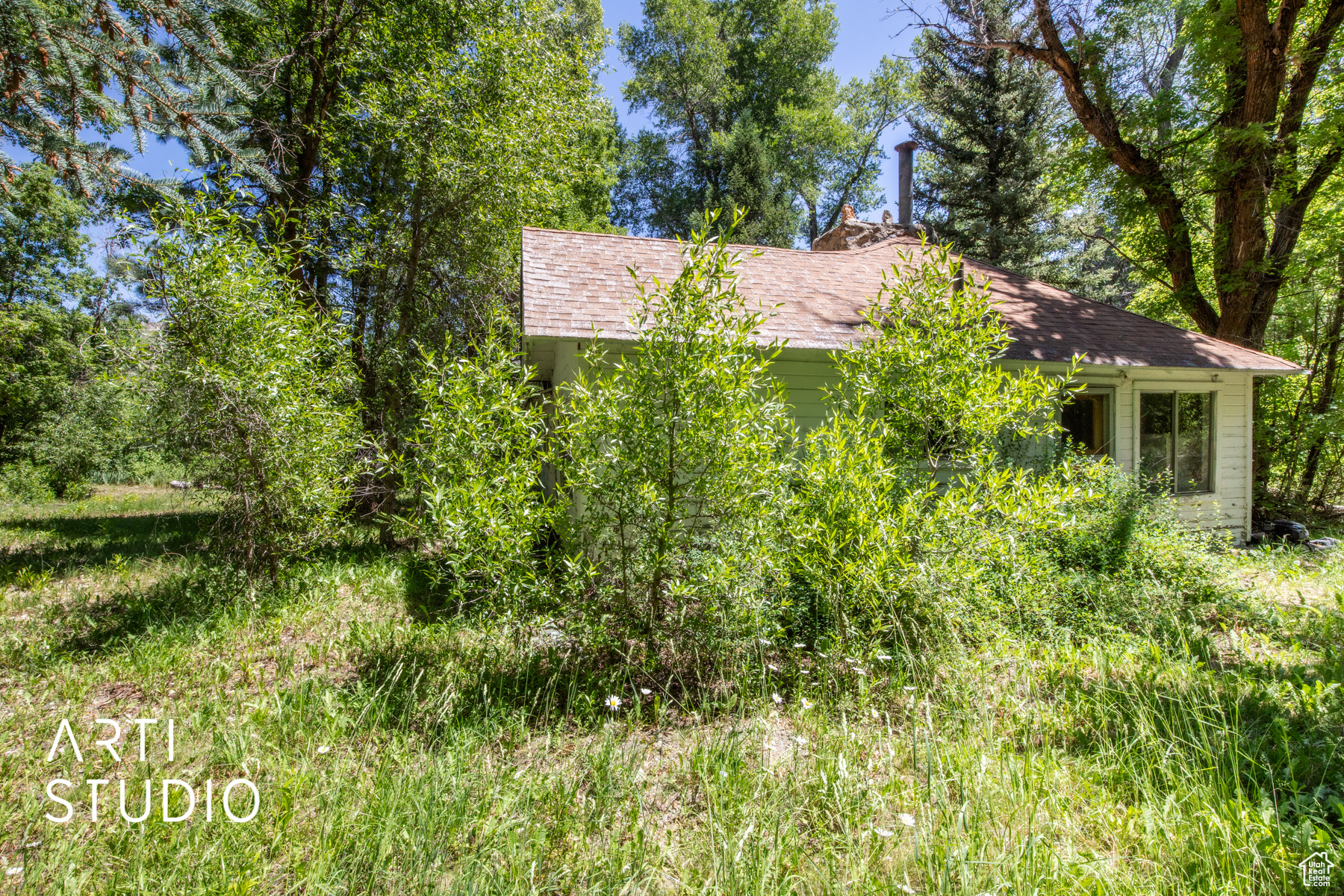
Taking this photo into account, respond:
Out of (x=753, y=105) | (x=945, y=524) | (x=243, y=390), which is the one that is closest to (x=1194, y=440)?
(x=945, y=524)

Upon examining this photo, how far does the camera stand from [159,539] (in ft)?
31.8

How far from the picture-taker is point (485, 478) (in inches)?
157

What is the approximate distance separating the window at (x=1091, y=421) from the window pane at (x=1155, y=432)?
70 cm

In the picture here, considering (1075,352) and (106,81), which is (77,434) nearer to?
(106,81)

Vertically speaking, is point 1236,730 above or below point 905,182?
below

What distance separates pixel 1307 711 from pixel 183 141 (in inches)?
305

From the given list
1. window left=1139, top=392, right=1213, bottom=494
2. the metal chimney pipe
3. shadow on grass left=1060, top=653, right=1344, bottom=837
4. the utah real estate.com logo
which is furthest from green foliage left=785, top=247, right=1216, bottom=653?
the metal chimney pipe

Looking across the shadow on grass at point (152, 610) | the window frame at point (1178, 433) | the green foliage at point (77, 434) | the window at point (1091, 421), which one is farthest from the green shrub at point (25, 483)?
the window frame at point (1178, 433)

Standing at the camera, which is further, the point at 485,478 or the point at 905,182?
the point at 905,182

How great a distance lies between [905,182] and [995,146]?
602cm

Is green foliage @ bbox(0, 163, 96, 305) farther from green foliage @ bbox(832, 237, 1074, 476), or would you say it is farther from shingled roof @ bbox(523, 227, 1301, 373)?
green foliage @ bbox(832, 237, 1074, 476)

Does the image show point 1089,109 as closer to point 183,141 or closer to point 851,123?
point 183,141

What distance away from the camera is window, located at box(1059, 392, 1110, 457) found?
952 centimetres

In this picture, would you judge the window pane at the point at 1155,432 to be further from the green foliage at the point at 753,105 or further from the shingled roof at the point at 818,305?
the green foliage at the point at 753,105
